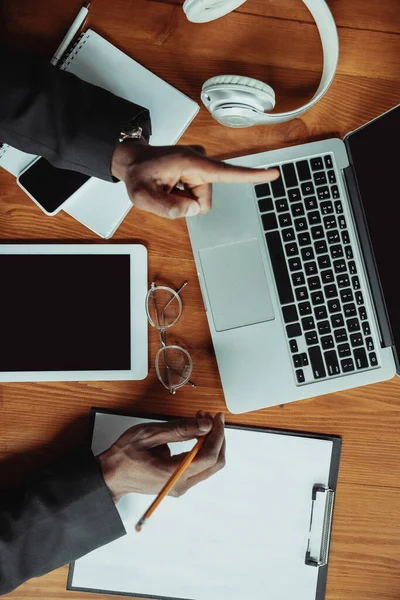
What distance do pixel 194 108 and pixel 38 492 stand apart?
0.62m

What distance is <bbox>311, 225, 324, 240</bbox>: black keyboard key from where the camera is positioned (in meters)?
0.85

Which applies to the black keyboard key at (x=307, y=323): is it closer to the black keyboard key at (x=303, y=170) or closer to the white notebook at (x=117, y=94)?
the black keyboard key at (x=303, y=170)

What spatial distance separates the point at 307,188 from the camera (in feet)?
2.80

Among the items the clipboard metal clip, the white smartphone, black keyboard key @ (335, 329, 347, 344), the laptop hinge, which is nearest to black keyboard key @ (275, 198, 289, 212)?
the laptop hinge

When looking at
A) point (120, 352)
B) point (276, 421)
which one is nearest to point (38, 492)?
point (120, 352)

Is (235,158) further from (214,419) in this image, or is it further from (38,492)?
(38,492)

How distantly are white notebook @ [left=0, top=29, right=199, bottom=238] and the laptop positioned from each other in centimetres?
11

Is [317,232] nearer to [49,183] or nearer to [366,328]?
[366,328]

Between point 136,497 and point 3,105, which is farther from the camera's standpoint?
point 136,497

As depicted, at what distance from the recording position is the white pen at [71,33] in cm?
83

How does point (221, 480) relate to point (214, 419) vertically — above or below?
below

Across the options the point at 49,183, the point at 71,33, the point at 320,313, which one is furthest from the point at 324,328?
the point at 71,33

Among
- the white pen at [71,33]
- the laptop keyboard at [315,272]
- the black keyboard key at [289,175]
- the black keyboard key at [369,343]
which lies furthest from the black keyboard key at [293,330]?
the white pen at [71,33]

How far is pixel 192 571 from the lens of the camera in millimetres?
867
